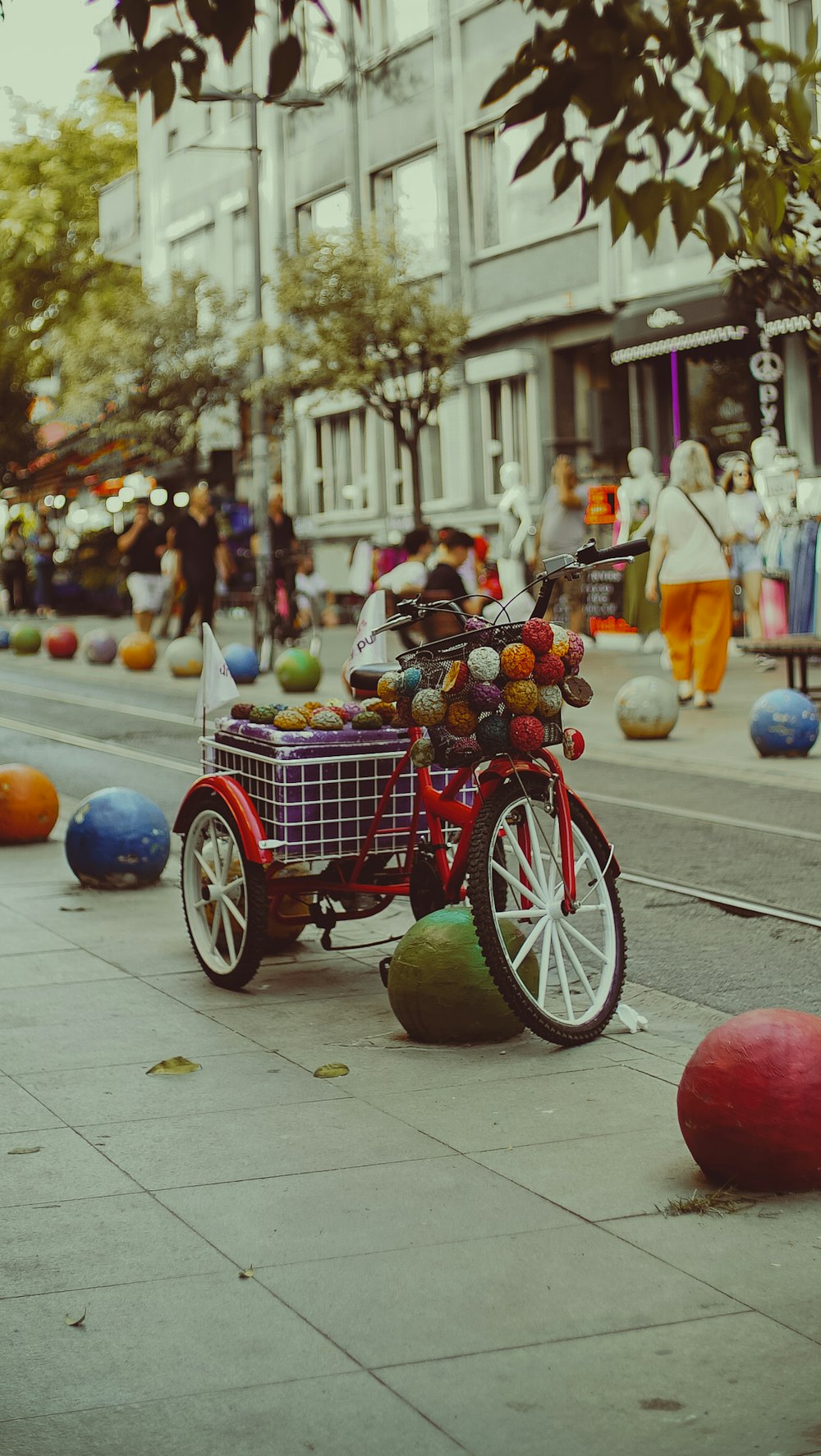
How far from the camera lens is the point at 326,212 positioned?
36.3 meters

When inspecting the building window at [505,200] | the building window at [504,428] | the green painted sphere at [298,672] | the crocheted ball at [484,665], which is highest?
the building window at [505,200]

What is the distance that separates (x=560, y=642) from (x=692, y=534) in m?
9.58

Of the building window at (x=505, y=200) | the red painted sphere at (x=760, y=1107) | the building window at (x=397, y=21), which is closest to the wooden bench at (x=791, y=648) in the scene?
the red painted sphere at (x=760, y=1107)

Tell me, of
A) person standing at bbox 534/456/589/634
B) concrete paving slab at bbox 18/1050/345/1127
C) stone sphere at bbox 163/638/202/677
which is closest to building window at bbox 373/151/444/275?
person standing at bbox 534/456/589/634

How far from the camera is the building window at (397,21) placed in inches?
1256

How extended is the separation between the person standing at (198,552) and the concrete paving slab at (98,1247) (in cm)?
1918

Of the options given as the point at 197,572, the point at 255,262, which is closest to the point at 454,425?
the point at 255,262

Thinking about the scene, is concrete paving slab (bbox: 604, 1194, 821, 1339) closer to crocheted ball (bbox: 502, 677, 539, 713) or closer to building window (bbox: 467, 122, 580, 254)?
crocheted ball (bbox: 502, 677, 539, 713)

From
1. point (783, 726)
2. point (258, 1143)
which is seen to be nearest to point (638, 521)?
point (783, 726)

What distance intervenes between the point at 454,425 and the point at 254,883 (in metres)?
25.8

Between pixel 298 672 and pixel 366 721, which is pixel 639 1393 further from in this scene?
pixel 298 672

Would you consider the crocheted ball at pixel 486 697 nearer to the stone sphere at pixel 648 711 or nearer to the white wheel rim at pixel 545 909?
the white wheel rim at pixel 545 909

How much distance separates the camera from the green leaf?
3713 mm

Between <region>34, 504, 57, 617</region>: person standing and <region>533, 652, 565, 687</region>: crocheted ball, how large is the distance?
3509 cm
